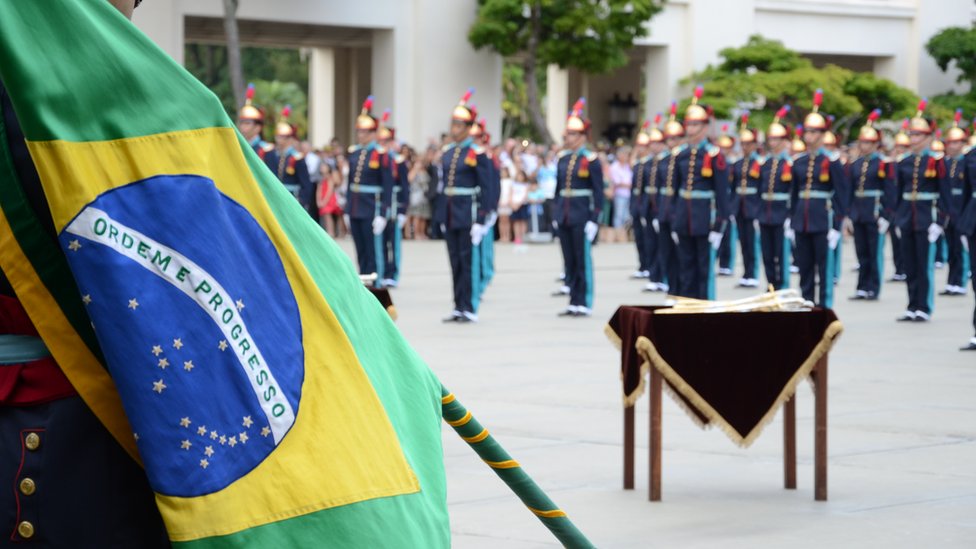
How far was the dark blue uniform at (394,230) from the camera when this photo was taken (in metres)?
17.9

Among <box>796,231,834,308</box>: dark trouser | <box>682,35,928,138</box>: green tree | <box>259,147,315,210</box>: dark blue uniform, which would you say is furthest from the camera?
<box>682,35,928,138</box>: green tree

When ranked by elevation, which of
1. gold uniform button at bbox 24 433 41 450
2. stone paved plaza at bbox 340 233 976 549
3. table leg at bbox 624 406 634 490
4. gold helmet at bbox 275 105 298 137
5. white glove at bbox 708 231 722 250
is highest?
gold helmet at bbox 275 105 298 137

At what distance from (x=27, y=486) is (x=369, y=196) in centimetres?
1569

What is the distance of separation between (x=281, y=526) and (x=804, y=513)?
4.50 metres

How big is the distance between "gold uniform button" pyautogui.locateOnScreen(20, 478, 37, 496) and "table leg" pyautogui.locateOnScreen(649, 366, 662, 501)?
446cm

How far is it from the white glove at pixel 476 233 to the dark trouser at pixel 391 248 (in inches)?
123

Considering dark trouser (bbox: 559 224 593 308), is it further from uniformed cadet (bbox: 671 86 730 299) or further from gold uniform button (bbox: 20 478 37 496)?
gold uniform button (bbox: 20 478 37 496)

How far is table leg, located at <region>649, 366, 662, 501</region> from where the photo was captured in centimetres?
628

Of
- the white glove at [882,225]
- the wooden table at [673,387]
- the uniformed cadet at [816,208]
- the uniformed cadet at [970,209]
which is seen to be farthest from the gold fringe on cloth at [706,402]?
the white glove at [882,225]

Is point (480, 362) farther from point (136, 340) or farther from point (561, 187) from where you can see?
point (136, 340)

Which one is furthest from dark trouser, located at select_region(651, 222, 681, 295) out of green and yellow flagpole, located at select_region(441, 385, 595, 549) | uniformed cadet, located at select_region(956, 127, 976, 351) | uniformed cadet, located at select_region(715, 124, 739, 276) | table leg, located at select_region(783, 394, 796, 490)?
green and yellow flagpole, located at select_region(441, 385, 595, 549)

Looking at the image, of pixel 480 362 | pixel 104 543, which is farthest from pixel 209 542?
pixel 480 362

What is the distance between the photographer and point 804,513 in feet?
19.9

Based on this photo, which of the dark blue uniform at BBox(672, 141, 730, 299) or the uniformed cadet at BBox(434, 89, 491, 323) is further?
the dark blue uniform at BBox(672, 141, 730, 299)
